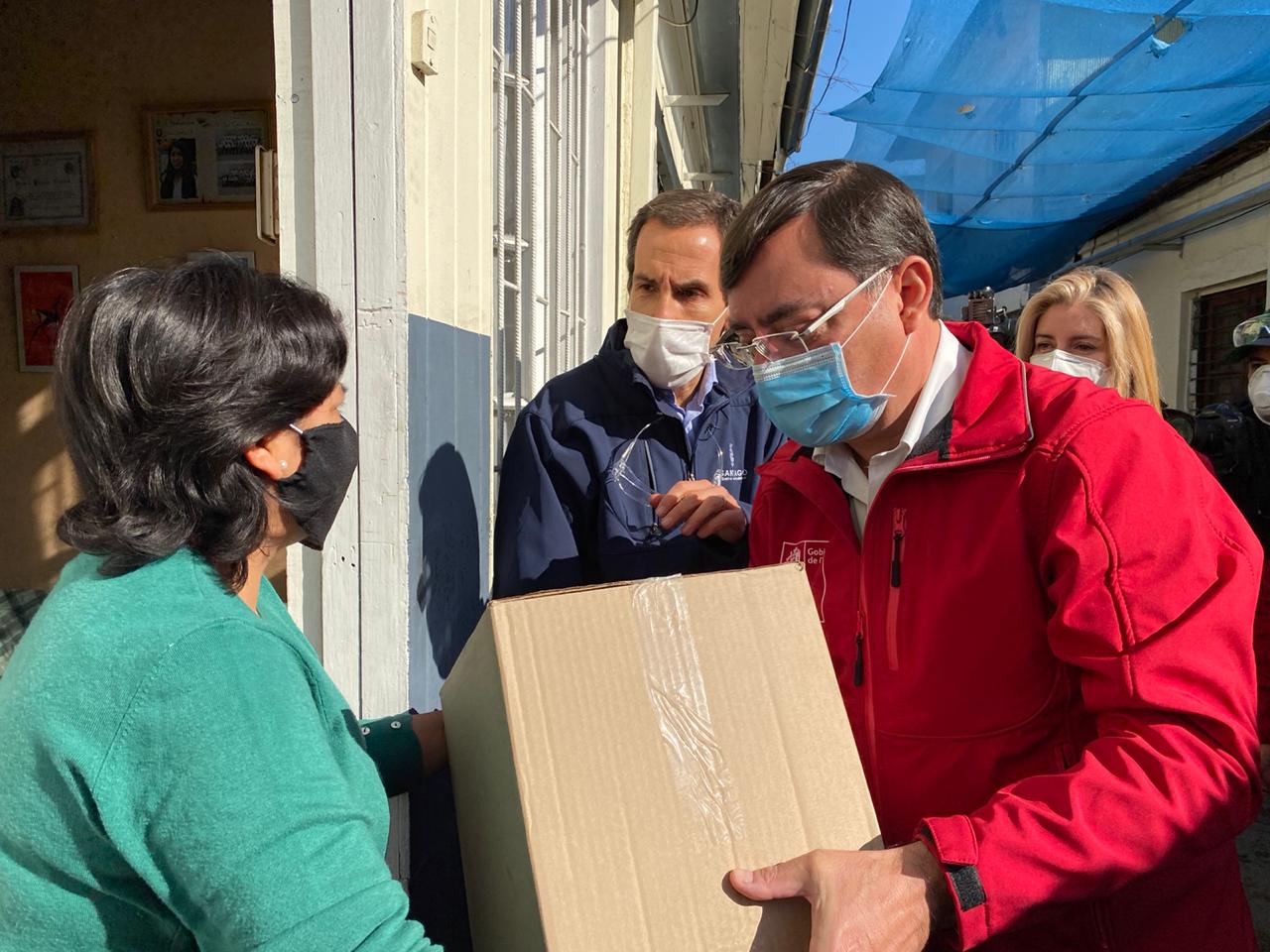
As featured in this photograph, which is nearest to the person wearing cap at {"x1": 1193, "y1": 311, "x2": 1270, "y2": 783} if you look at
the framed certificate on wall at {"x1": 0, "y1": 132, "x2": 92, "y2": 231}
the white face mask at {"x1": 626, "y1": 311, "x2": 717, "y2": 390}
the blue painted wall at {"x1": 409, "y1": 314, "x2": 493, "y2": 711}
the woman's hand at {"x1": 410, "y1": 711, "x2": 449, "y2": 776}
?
the white face mask at {"x1": 626, "y1": 311, "x2": 717, "y2": 390}

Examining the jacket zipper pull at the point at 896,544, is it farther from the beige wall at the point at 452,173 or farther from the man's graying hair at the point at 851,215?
the beige wall at the point at 452,173

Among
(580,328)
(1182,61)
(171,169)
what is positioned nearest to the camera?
(171,169)

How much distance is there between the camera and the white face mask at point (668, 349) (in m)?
2.17

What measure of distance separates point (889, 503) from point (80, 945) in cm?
111

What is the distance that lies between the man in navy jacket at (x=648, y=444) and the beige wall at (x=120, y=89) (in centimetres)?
179

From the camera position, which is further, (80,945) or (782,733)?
(782,733)

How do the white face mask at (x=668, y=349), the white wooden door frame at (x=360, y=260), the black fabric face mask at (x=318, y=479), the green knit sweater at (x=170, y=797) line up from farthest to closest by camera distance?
the white face mask at (x=668, y=349) → the white wooden door frame at (x=360, y=260) → the black fabric face mask at (x=318, y=479) → the green knit sweater at (x=170, y=797)

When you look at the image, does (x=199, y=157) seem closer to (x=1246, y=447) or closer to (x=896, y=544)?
(x=896, y=544)

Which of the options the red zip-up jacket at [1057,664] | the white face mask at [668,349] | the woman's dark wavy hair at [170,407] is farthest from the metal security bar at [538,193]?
the red zip-up jacket at [1057,664]

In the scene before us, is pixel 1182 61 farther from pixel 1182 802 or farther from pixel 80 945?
pixel 80 945

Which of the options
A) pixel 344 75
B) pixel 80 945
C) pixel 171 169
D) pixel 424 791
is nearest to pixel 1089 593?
pixel 80 945

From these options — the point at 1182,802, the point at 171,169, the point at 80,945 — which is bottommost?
the point at 80,945

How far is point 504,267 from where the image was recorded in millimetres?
2568

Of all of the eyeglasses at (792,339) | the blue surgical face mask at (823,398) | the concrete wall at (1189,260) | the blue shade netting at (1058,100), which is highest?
the blue shade netting at (1058,100)
